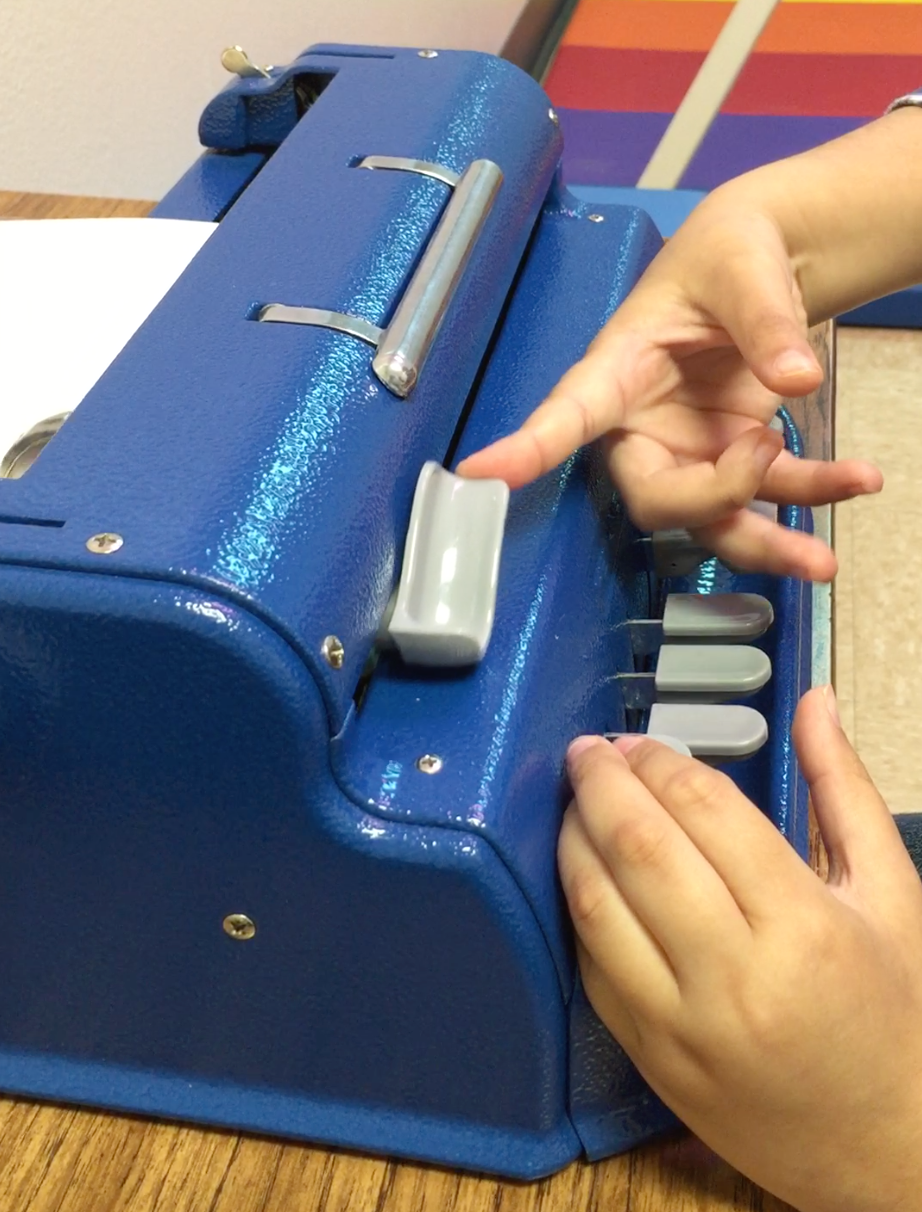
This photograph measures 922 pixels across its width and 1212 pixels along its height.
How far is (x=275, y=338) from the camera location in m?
0.54

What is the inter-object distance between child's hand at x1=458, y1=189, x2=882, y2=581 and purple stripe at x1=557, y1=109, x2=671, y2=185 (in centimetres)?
144

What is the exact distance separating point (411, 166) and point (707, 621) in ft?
0.89

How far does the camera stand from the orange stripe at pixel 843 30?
8.03ft

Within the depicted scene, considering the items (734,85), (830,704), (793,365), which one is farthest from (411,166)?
(734,85)

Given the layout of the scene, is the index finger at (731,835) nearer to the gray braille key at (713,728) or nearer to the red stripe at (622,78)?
the gray braille key at (713,728)

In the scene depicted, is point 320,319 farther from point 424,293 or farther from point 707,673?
point 707,673

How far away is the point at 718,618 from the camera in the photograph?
25.5 inches

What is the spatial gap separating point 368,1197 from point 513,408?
1.18ft

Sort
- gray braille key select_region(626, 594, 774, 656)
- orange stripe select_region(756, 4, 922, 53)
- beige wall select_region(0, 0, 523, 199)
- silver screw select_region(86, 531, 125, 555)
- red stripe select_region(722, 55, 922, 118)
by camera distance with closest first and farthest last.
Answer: silver screw select_region(86, 531, 125, 555) → gray braille key select_region(626, 594, 774, 656) → beige wall select_region(0, 0, 523, 199) → red stripe select_region(722, 55, 922, 118) → orange stripe select_region(756, 4, 922, 53)

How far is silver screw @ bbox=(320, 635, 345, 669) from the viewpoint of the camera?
0.45 metres

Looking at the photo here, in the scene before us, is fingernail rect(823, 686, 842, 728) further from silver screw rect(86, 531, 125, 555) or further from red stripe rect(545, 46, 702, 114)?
red stripe rect(545, 46, 702, 114)

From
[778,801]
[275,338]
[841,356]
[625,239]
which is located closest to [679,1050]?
[778,801]

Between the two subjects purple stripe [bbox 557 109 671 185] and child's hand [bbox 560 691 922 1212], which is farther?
purple stripe [bbox 557 109 671 185]

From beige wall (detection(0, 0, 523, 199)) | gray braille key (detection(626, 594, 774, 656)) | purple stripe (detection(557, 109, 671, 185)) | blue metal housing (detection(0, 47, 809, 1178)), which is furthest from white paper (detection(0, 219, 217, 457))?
A: purple stripe (detection(557, 109, 671, 185))
